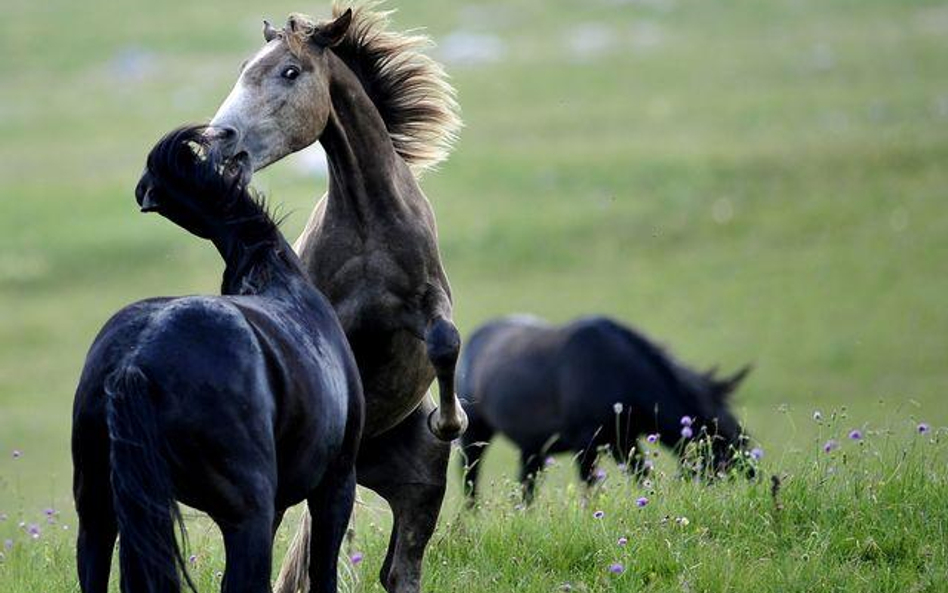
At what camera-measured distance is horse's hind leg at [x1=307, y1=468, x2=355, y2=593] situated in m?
5.31

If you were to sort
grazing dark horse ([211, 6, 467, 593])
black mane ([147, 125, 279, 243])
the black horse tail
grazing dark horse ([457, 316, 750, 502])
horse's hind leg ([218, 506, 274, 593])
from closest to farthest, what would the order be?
the black horse tail → horse's hind leg ([218, 506, 274, 593]) → black mane ([147, 125, 279, 243]) → grazing dark horse ([211, 6, 467, 593]) → grazing dark horse ([457, 316, 750, 502])

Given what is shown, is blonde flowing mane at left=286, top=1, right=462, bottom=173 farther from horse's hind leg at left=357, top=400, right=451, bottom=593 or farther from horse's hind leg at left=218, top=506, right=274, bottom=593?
horse's hind leg at left=218, top=506, right=274, bottom=593

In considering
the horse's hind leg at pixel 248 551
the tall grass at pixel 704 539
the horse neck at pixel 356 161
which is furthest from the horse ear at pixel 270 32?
the horse's hind leg at pixel 248 551

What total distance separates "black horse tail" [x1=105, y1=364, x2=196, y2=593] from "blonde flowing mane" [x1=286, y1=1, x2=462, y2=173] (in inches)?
112

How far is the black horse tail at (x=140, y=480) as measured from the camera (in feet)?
14.2

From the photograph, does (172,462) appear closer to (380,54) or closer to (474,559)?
(474,559)

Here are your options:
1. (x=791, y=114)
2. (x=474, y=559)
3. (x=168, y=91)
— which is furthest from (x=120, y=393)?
(x=168, y=91)

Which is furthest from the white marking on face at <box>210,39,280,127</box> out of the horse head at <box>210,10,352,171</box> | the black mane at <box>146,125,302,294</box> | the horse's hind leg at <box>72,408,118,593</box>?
the horse's hind leg at <box>72,408,118,593</box>

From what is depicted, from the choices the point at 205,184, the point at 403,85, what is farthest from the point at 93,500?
the point at 403,85

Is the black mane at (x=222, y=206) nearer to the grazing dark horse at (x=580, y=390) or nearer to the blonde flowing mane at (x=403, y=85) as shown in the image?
the blonde flowing mane at (x=403, y=85)

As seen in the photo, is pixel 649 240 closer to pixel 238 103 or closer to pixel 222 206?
pixel 238 103

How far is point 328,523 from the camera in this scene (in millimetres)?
5332

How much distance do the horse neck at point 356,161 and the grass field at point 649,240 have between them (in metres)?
1.53

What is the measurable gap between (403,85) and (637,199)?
2922 cm
